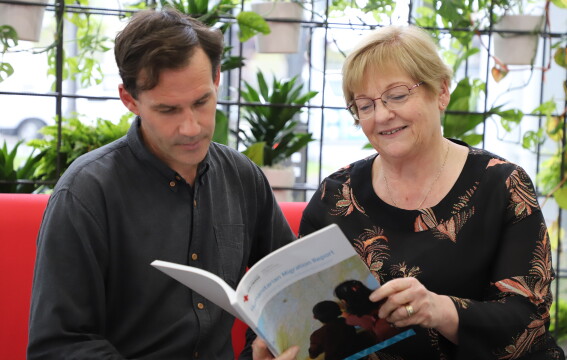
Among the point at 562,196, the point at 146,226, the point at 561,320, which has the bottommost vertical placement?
the point at 561,320

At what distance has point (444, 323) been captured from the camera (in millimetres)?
1427

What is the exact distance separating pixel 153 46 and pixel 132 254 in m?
0.41

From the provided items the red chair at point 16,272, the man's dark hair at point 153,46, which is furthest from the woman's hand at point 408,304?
the red chair at point 16,272

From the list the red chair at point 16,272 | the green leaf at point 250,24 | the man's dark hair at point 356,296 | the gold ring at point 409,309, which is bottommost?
the red chair at point 16,272

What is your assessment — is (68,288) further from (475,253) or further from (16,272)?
(475,253)

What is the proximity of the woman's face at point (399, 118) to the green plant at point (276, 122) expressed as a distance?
941mm

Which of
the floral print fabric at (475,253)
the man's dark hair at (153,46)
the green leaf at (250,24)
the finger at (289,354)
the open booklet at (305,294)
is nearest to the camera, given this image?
the open booklet at (305,294)

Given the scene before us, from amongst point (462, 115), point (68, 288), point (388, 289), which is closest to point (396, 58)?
point (388, 289)

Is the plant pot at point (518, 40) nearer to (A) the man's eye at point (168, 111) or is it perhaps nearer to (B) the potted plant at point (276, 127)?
(B) the potted plant at point (276, 127)

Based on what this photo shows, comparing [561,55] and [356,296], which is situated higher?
[561,55]

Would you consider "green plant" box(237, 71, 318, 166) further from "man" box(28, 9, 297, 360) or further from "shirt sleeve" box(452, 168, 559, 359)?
"shirt sleeve" box(452, 168, 559, 359)

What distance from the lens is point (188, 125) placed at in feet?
4.56

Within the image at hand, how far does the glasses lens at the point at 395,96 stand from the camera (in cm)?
160

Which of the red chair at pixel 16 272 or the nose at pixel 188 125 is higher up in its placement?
the nose at pixel 188 125
